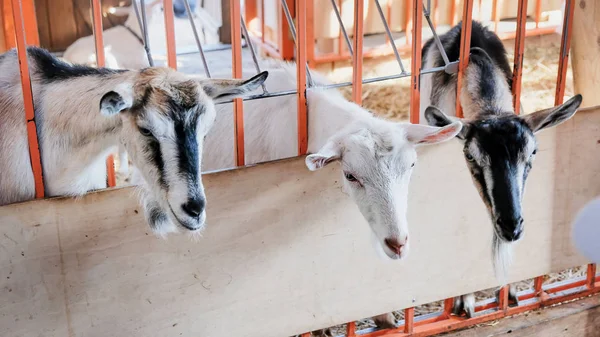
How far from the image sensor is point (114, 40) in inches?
205

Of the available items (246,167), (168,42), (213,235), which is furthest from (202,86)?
(213,235)

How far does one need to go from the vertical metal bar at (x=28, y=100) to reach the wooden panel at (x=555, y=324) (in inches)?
76.3

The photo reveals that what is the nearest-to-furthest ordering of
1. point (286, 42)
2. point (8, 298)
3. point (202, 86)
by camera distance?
1. point (202, 86)
2. point (8, 298)
3. point (286, 42)

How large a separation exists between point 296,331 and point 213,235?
1.99ft

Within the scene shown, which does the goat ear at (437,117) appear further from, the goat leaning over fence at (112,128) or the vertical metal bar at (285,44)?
the vertical metal bar at (285,44)

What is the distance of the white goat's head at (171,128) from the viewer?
2.14m

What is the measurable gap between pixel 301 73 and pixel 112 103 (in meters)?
0.78

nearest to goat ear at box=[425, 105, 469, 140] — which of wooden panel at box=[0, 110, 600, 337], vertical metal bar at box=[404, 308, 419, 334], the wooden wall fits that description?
wooden panel at box=[0, 110, 600, 337]

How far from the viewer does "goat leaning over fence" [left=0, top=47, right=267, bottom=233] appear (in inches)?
84.5

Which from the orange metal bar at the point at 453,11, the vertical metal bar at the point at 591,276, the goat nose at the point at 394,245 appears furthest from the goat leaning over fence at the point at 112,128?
the orange metal bar at the point at 453,11

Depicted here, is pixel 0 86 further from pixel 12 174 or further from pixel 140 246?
pixel 140 246

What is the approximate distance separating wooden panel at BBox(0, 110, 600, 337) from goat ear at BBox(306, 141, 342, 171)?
29cm

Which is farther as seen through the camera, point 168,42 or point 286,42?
point 286,42

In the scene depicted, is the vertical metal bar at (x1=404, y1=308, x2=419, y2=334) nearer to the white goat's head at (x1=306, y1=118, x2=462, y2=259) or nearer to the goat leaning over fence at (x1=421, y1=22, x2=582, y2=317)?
the goat leaning over fence at (x1=421, y1=22, x2=582, y2=317)
